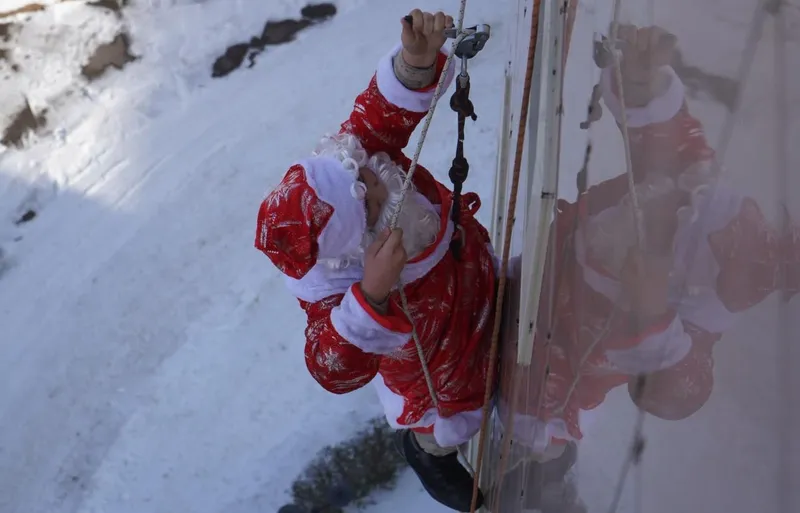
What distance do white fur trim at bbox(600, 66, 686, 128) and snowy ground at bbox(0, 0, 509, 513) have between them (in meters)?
1.18

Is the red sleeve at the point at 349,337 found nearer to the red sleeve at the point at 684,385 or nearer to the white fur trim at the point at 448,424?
the white fur trim at the point at 448,424

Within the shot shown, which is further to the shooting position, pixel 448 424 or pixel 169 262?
pixel 169 262

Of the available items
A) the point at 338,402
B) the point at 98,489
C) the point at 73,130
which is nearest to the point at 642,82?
the point at 338,402

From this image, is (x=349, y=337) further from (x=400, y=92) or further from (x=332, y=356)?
(x=400, y=92)

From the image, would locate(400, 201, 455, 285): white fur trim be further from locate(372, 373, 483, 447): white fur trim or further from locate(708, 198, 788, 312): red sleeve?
locate(708, 198, 788, 312): red sleeve

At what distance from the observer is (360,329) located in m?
0.73

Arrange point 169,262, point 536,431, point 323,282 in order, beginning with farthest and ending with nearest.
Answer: point 169,262 < point 323,282 < point 536,431

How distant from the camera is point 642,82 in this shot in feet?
1.39

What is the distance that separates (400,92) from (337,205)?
18cm

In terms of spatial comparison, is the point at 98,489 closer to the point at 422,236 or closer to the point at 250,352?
the point at 250,352

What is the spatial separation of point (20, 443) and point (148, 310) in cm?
42

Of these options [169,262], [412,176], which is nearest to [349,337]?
[412,176]

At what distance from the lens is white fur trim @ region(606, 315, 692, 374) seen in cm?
36

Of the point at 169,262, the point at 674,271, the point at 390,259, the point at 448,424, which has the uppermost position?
the point at 674,271
